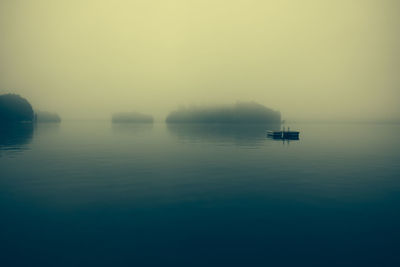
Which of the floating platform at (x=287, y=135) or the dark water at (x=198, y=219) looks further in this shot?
the floating platform at (x=287, y=135)

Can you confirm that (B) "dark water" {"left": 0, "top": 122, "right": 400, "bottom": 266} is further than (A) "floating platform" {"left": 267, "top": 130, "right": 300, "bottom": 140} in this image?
No

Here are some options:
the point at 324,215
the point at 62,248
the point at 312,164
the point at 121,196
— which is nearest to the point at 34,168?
the point at 121,196

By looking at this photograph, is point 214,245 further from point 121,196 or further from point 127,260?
point 121,196

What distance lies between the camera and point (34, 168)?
3544cm

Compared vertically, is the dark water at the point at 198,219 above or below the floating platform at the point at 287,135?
below

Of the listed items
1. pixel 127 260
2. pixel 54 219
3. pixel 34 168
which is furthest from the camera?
pixel 34 168

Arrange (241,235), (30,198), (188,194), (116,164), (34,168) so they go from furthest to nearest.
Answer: (116,164) → (34,168) → (188,194) → (30,198) → (241,235)

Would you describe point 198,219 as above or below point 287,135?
below

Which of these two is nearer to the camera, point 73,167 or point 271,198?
point 271,198

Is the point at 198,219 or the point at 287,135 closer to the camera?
the point at 198,219

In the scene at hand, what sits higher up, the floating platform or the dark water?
the floating platform

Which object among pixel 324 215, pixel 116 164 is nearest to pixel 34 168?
pixel 116 164

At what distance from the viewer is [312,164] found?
40.5 metres

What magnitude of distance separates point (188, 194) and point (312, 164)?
24476 millimetres
